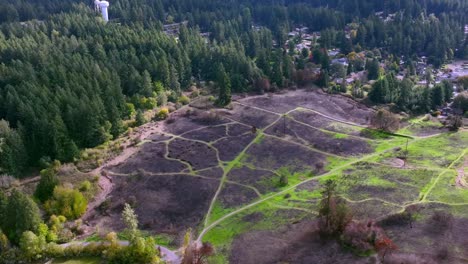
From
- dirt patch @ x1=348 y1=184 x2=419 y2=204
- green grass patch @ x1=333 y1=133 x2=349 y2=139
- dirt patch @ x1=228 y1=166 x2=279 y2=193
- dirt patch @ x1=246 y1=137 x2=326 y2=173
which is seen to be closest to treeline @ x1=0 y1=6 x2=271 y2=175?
dirt patch @ x1=228 y1=166 x2=279 y2=193

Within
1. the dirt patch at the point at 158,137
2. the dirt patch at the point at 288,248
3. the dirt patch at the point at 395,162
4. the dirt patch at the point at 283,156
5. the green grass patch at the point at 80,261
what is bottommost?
the dirt patch at the point at 288,248

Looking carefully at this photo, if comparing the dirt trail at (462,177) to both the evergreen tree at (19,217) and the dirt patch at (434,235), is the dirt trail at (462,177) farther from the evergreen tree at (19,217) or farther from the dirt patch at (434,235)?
the evergreen tree at (19,217)

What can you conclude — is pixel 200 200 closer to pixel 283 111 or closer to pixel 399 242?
pixel 399 242

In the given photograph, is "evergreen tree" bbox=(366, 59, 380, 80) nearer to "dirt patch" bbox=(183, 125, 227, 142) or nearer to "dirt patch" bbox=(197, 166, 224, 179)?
"dirt patch" bbox=(183, 125, 227, 142)

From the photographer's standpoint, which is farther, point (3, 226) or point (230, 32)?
point (230, 32)

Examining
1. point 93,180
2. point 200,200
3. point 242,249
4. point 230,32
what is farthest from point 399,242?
point 230,32

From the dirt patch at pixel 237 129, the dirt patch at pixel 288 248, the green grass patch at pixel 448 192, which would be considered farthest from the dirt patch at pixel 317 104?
the dirt patch at pixel 288 248
